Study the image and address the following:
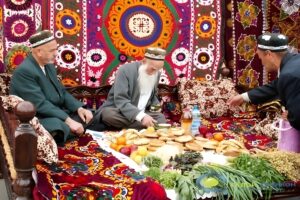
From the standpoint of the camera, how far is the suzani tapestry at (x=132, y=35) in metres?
5.68

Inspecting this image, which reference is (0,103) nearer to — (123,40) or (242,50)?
(123,40)

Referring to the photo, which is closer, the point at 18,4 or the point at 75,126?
the point at 75,126

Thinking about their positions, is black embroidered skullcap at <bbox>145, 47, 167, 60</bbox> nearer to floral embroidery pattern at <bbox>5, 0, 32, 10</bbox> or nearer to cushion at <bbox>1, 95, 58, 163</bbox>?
floral embroidery pattern at <bbox>5, 0, 32, 10</bbox>

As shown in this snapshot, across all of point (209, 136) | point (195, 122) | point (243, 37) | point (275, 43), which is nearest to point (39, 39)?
point (195, 122)

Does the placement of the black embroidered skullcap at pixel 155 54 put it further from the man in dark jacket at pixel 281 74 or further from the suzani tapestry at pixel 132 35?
the man in dark jacket at pixel 281 74

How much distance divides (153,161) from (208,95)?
2.47 m

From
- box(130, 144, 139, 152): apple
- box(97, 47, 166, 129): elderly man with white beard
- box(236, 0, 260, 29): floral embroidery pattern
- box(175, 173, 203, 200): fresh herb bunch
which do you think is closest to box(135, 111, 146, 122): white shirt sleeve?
box(97, 47, 166, 129): elderly man with white beard

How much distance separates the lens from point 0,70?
5.36 metres

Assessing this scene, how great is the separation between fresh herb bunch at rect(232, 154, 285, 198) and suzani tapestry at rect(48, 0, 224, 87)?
2.61 m

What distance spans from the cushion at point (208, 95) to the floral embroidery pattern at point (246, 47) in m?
0.57

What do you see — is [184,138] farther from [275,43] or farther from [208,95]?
[208,95]

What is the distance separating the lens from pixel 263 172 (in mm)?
3611

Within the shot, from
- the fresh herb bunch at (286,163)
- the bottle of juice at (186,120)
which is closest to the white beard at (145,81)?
the bottle of juice at (186,120)

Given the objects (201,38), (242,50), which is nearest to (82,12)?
(201,38)
